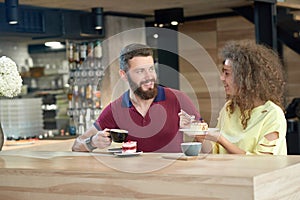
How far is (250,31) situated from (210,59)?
42.2 inches

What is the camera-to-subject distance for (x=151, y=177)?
2.96 metres

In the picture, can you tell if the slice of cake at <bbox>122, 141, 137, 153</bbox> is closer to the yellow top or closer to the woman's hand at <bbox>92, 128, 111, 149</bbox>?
the woman's hand at <bbox>92, 128, 111, 149</bbox>

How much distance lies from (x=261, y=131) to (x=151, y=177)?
95cm

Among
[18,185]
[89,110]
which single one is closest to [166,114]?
[18,185]

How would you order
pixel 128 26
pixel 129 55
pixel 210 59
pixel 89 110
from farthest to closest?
1. pixel 210 59
2. pixel 128 26
3. pixel 89 110
4. pixel 129 55

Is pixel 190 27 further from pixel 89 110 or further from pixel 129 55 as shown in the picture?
pixel 129 55

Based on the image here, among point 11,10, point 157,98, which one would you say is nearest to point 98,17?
point 11,10

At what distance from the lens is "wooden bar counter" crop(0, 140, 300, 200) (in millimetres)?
2789

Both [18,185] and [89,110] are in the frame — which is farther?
[89,110]

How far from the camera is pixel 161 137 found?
409 cm

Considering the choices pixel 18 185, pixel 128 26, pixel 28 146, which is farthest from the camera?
pixel 128 26

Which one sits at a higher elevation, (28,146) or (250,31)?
(250,31)

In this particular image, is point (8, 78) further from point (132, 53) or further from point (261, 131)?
point (261, 131)

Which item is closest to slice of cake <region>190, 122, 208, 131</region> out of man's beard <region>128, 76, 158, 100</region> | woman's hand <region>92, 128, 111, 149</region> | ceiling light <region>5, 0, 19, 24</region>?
woman's hand <region>92, 128, 111, 149</region>
